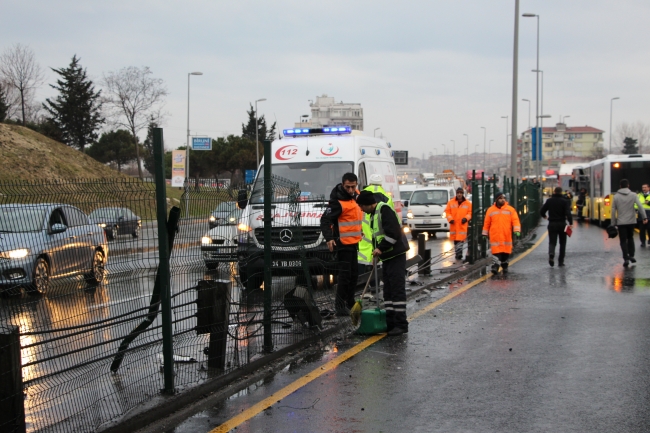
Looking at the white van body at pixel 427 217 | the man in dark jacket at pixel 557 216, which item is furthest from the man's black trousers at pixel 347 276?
the white van body at pixel 427 217

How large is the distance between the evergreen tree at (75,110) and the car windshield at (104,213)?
6016 cm

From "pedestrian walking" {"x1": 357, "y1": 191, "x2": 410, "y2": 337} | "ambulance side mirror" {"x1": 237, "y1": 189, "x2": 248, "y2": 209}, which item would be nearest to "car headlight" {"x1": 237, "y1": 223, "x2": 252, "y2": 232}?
"ambulance side mirror" {"x1": 237, "y1": 189, "x2": 248, "y2": 209}

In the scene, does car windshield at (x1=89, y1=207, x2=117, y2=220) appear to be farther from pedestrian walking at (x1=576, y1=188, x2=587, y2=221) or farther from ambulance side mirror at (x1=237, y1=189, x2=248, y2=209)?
pedestrian walking at (x1=576, y1=188, x2=587, y2=221)

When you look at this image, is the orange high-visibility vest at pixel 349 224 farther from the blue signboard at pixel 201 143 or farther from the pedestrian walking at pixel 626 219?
the blue signboard at pixel 201 143

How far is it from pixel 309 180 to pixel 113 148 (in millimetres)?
60315

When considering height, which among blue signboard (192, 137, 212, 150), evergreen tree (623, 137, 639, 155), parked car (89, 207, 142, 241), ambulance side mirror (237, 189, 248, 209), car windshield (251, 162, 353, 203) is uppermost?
evergreen tree (623, 137, 639, 155)

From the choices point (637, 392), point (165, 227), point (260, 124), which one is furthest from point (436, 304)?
point (260, 124)

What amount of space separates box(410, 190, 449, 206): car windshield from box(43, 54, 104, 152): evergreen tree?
40.8 metres

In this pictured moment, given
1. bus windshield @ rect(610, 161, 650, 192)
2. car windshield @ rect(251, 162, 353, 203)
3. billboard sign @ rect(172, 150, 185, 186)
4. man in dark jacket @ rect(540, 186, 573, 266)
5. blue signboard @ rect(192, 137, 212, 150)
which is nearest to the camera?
car windshield @ rect(251, 162, 353, 203)

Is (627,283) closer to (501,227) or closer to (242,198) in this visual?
(501,227)

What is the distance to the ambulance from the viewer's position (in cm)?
940

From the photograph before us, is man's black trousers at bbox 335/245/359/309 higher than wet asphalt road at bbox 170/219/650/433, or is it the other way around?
man's black trousers at bbox 335/245/359/309

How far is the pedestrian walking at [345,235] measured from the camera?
10.1 metres

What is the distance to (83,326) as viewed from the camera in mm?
5418
